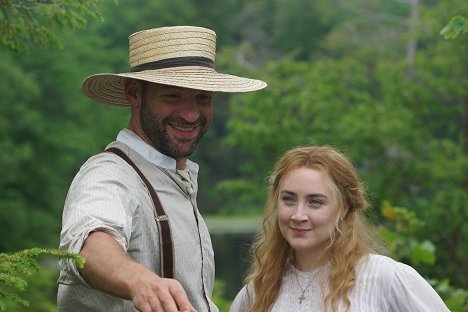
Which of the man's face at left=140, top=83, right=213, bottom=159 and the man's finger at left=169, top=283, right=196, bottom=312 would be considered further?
the man's face at left=140, top=83, right=213, bottom=159

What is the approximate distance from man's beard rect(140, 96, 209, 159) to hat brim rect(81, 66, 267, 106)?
0.14 m

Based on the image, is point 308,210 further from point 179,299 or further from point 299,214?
point 179,299

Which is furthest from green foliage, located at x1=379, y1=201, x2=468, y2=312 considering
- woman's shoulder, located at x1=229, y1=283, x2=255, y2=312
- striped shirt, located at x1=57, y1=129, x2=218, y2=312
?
striped shirt, located at x1=57, y1=129, x2=218, y2=312

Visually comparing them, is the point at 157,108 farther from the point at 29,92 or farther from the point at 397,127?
the point at 29,92

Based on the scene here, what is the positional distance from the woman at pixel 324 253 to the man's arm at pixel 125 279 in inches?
43.3

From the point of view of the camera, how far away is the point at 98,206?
9.71ft

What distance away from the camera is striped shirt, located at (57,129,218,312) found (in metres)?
2.91

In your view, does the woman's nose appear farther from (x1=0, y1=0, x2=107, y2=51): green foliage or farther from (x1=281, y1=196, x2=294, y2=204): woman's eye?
(x1=0, y1=0, x2=107, y2=51): green foliage

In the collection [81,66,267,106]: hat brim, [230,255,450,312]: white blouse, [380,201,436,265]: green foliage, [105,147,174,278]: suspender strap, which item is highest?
[81,66,267,106]: hat brim

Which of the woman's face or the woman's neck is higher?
the woman's face

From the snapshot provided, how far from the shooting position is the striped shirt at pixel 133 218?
2.91 m

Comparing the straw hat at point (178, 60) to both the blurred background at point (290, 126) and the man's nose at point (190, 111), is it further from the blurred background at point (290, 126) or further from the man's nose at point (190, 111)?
the blurred background at point (290, 126)

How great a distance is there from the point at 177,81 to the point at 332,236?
2.71 feet

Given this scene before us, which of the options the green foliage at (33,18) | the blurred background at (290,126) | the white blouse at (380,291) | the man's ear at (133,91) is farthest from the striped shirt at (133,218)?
the green foliage at (33,18)
